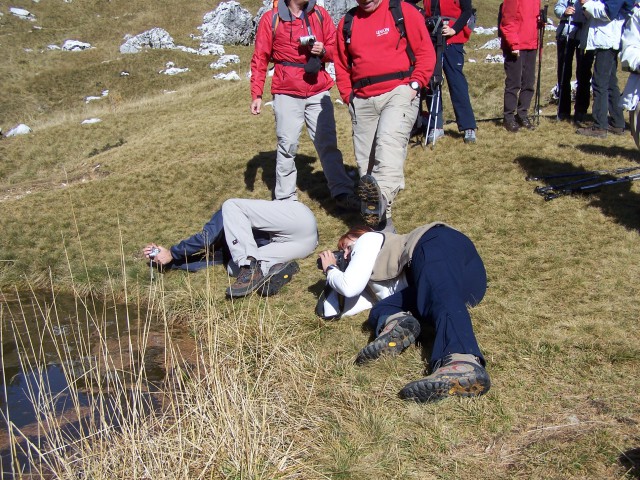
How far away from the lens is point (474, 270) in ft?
16.3

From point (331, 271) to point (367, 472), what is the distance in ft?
6.63

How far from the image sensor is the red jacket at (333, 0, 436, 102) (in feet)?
23.0

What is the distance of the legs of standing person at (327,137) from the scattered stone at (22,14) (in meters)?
43.0

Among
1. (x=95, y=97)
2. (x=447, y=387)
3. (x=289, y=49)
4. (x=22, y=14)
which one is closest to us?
(x=447, y=387)

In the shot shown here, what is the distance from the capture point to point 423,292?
455 centimetres

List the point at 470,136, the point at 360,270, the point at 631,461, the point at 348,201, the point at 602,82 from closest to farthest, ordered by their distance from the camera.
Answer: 1. the point at 631,461
2. the point at 360,270
3. the point at 348,201
4. the point at 602,82
5. the point at 470,136

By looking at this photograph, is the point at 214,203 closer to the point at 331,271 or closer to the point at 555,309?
the point at 331,271

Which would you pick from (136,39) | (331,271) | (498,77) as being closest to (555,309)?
(331,271)

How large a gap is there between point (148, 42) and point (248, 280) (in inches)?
1388

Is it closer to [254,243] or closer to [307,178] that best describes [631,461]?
[254,243]

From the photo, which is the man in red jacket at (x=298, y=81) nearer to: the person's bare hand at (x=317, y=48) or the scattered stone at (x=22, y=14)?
the person's bare hand at (x=317, y=48)

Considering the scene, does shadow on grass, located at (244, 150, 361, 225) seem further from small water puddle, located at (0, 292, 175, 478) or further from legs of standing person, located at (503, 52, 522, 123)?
small water puddle, located at (0, 292, 175, 478)

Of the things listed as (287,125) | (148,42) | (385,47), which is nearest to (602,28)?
(385,47)

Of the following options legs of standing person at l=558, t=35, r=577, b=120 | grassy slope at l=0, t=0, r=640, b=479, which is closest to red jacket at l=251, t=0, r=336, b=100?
grassy slope at l=0, t=0, r=640, b=479
